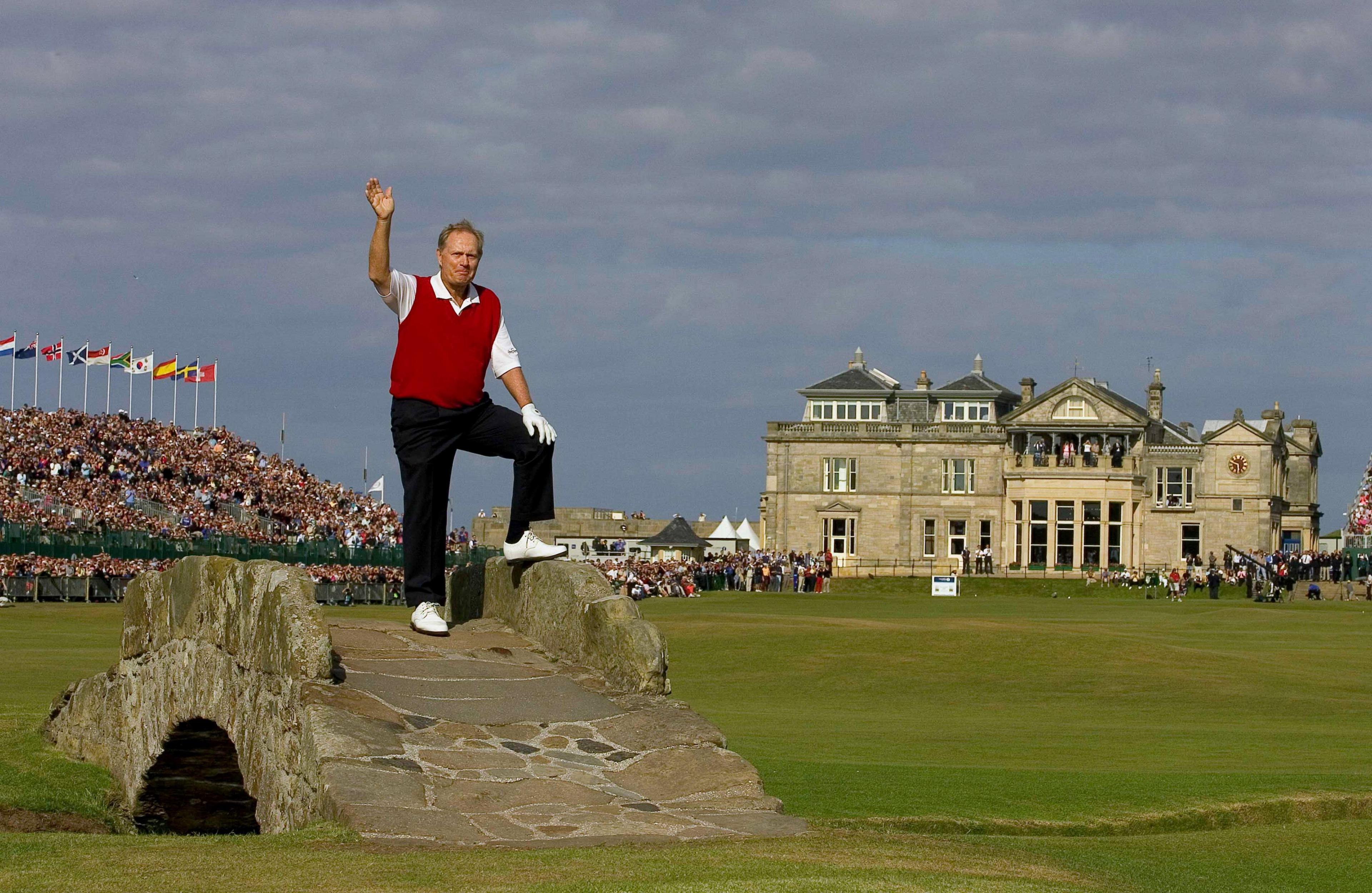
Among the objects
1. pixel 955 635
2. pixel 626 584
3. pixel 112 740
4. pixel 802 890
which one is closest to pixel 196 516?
pixel 626 584

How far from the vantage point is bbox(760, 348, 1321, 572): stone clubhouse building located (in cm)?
9069

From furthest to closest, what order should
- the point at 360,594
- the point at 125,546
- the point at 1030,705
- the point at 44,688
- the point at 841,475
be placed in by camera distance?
the point at 841,475, the point at 360,594, the point at 125,546, the point at 1030,705, the point at 44,688

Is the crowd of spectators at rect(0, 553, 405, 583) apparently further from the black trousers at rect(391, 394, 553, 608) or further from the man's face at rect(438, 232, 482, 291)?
the man's face at rect(438, 232, 482, 291)

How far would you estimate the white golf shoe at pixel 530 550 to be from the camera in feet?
41.8

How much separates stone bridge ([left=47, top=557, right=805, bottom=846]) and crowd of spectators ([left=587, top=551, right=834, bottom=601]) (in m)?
49.5

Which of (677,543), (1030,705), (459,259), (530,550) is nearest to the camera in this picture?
(459,259)

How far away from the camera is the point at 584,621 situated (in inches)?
469

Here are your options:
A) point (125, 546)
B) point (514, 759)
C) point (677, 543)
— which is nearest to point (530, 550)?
point (514, 759)

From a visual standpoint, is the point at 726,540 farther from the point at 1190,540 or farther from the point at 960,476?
the point at 1190,540

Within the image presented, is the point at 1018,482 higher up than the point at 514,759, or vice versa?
the point at 1018,482

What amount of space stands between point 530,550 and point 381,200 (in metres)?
2.87

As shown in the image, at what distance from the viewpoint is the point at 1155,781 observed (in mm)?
15898

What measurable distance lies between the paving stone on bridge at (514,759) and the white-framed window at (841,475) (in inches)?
3194

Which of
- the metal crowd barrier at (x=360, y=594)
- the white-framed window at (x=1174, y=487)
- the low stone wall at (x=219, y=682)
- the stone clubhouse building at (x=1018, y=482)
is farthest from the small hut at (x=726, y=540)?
the low stone wall at (x=219, y=682)
